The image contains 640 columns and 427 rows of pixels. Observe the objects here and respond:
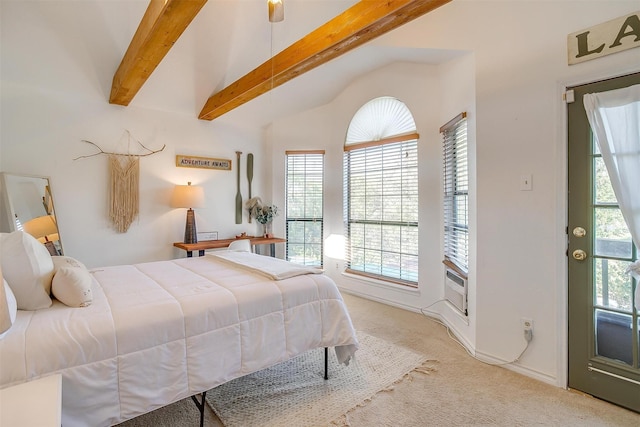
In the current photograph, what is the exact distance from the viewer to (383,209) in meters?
3.85

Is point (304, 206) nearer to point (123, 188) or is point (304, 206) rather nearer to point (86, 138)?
point (123, 188)

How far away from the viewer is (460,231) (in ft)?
9.50

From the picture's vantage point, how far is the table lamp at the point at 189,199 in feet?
11.9

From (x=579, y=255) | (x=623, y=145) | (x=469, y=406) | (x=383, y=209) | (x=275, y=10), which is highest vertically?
(x=275, y=10)

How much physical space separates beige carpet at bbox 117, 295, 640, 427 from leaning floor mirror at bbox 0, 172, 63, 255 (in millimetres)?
2086

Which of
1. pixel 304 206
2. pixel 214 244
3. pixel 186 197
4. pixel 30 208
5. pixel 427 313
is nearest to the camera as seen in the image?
pixel 30 208

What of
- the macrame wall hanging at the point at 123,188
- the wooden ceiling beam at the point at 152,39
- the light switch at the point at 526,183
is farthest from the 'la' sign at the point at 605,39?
the macrame wall hanging at the point at 123,188

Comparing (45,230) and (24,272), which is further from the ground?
(45,230)

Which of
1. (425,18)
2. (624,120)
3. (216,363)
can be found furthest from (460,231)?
(216,363)

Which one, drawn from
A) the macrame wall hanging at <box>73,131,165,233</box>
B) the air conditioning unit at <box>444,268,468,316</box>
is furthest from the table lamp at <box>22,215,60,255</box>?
the air conditioning unit at <box>444,268,468,316</box>

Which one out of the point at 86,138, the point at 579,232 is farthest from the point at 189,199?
the point at 579,232

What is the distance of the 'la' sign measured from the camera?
1.77m

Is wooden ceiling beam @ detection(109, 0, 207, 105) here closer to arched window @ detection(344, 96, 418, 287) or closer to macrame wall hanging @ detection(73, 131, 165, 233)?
macrame wall hanging @ detection(73, 131, 165, 233)

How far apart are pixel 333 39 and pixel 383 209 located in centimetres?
214
